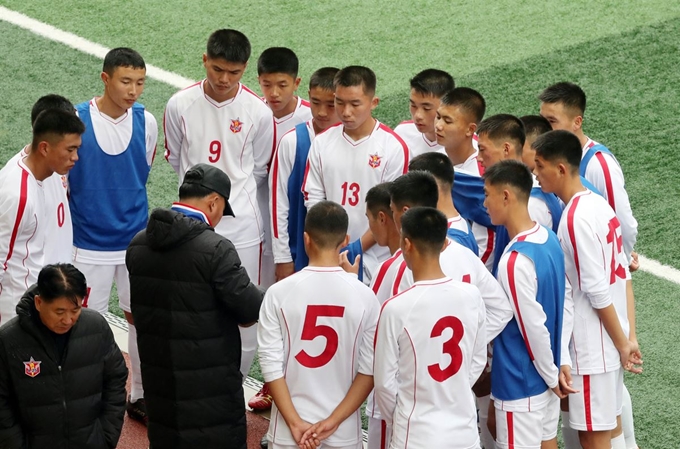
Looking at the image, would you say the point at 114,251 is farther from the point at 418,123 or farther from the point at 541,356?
the point at 541,356

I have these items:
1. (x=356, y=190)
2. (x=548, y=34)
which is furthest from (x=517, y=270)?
(x=548, y=34)

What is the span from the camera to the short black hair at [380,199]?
4738mm

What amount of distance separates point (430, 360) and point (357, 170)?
5.26 ft

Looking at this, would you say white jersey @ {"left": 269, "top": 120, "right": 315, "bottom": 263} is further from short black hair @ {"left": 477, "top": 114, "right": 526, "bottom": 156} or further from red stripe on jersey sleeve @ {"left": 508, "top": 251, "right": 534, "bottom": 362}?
red stripe on jersey sleeve @ {"left": 508, "top": 251, "right": 534, "bottom": 362}

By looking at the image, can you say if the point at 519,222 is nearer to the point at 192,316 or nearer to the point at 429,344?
the point at 429,344

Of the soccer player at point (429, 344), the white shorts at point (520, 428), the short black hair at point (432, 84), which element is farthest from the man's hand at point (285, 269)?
the soccer player at point (429, 344)

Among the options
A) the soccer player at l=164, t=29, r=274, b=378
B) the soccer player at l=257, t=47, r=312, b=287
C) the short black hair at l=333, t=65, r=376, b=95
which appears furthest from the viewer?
the soccer player at l=257, t=47, r=312, b=287

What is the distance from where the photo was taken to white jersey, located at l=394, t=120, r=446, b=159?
5844 mm

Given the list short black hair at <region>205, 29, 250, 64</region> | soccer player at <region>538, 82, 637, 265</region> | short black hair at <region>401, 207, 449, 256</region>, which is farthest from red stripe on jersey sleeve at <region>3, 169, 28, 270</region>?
soccer player at <region>538, 82, 637, 265</region>

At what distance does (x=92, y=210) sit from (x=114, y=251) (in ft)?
0.81

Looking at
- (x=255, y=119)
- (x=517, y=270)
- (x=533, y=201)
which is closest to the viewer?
(x=517, y=270)

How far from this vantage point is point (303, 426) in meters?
4.38

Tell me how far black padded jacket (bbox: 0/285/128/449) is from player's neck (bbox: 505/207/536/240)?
5.70 ft

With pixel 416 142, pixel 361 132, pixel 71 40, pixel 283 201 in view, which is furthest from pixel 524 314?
pixel 71 40
